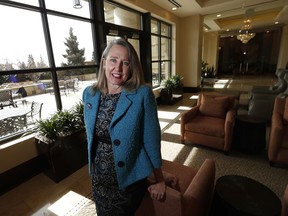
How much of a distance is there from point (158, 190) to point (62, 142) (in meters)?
1.75

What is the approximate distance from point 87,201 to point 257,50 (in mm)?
14454

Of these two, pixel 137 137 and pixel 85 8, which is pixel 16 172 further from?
pixel 85 8

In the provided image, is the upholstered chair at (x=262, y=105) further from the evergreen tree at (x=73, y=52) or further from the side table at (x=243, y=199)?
the evergreen tree at (x=73, y=52)

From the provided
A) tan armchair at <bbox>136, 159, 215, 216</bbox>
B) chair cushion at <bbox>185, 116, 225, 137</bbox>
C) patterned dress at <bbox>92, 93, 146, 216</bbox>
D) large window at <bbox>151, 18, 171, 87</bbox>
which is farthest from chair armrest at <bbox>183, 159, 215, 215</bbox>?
large window at <bbox>151, 18, 171, 87</bbox>

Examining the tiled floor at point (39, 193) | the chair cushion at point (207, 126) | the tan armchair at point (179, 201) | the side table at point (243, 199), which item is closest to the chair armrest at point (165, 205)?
the tan armchair at point (179, 201)

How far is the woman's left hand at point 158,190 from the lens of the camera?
96 centimetres

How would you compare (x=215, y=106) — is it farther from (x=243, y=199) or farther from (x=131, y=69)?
(x=131, y=69)

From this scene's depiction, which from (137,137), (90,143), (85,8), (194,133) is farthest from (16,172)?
(85,8)

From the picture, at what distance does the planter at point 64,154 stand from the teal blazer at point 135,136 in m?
1.65

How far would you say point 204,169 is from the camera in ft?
4.52

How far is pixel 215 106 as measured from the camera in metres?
2.97

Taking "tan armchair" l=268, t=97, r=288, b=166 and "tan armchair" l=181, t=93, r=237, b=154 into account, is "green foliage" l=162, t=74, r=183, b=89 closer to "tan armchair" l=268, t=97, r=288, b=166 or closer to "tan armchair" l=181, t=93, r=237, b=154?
"tan armchair" l=181, t=93, r=237, b=154

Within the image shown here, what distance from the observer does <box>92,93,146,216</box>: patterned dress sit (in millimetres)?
947

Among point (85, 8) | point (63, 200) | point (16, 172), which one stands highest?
point (85, 8)
